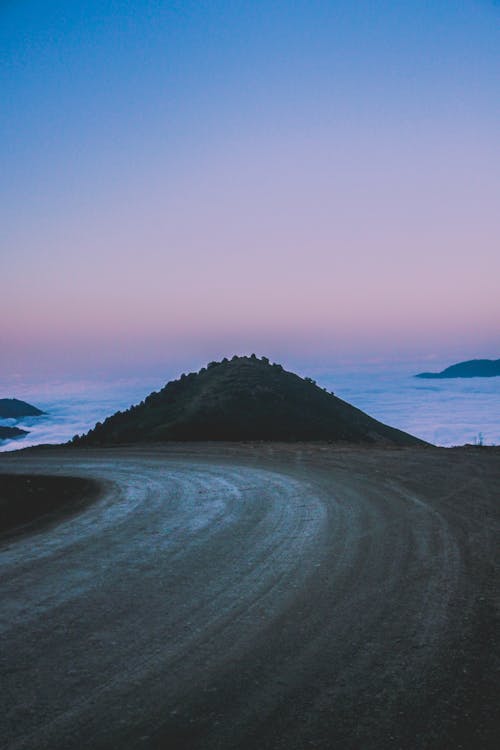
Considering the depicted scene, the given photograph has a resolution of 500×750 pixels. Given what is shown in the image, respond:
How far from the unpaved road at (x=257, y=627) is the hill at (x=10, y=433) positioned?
54.7 metres

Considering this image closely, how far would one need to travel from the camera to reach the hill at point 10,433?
60241 mm

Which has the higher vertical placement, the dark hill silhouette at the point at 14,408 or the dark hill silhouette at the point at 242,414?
the dark hill silhouette at the point at 14,408

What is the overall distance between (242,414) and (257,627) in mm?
25083

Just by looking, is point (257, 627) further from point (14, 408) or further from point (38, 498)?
point (14, 408)

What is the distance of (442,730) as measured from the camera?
334 cm

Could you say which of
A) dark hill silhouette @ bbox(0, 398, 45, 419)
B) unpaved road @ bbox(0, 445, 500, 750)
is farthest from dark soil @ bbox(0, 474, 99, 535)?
dark hill silhouette @ bbox(0, 398, 45, 419)

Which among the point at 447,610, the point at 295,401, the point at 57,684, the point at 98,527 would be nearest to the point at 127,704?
the point at 57,684

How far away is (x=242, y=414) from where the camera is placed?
98.6 ft

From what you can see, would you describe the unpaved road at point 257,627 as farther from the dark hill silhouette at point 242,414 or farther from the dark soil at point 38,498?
the dark hill silhouette at point 242,414

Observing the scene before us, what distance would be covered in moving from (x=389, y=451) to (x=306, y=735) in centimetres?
1613

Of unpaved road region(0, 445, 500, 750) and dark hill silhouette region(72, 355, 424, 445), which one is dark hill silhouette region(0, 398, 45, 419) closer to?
dark hill silhouette region(72, 355, 424, 445)

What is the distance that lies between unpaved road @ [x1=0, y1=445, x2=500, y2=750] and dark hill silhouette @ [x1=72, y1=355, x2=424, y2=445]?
17.4m

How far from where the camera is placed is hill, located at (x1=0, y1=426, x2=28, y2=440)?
60.2 metres

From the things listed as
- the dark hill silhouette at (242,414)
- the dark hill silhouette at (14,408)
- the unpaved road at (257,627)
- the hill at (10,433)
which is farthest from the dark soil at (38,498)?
the dark hill silhouette at (14,408)
